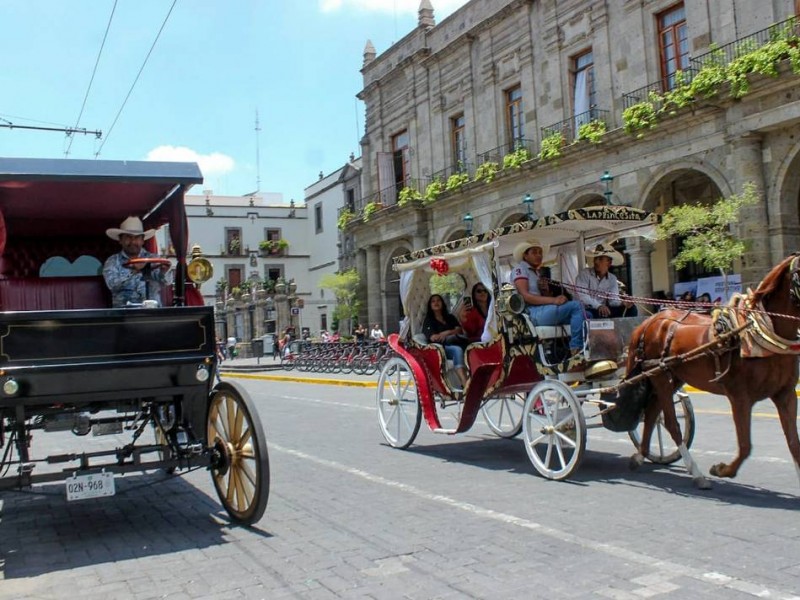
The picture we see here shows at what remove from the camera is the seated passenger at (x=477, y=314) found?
9648 mm

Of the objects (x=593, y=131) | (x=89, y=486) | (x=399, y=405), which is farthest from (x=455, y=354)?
A: (x=593, y=131)

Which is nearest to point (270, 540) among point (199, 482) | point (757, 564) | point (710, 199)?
point (199, 482)

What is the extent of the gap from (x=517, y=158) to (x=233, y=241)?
46247 mm

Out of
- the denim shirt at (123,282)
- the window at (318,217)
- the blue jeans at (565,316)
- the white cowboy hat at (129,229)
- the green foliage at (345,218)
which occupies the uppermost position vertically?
the window at (318,217)

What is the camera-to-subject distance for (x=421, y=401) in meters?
9.13

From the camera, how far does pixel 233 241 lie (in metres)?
69.9

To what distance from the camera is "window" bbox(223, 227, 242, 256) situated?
229ft

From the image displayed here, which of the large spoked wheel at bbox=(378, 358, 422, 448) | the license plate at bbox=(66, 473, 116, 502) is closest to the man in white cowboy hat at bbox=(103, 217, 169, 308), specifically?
the license plate at bbox=(66, 473, 116, 502)

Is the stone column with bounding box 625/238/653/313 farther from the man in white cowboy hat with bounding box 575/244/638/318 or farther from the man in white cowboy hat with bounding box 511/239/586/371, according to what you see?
the man in white cowboy hat with bounding box 511/239/586/371

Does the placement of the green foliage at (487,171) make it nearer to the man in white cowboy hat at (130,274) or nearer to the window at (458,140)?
the window at (458,140)

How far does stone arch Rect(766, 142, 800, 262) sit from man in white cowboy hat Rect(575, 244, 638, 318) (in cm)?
1224

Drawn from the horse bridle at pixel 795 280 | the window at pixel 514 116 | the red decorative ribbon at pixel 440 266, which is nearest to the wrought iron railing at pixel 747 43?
the window at pixel 514 116

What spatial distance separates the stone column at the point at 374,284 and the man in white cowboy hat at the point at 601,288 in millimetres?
30068

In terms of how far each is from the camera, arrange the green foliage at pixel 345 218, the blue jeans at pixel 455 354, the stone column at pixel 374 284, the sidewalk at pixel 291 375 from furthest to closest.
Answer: the green foliage at pixel 345 218, the stone column at pixel 374 284, the sidewalk at pixel 291 375, the blue jeans at pixel 455 354
